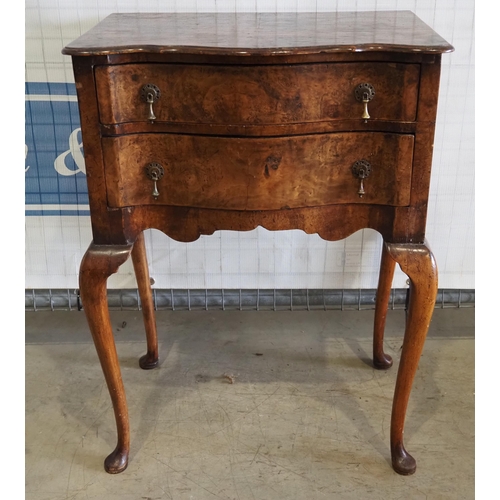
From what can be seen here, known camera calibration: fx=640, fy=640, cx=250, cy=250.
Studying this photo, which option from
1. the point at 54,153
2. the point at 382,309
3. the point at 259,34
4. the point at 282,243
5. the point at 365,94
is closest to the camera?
the point at 365,94

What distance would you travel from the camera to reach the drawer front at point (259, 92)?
1.35m

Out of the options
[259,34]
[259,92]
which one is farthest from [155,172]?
[259,34]

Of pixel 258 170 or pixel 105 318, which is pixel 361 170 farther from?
pixel 105 318

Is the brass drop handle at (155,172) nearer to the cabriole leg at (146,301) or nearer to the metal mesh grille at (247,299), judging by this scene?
the cabriole leg at (146,301)

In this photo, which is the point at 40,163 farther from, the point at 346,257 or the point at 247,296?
the point at 346,257

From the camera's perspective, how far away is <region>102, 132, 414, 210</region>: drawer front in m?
1.41

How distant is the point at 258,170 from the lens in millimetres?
1420

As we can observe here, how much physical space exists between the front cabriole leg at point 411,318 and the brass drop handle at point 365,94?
0.33m

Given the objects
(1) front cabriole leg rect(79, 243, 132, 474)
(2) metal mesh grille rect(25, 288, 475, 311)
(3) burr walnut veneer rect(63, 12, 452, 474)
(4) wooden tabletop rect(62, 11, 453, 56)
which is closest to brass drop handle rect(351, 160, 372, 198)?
(3) burr walnut veneer rect(63, 12, 452, 474)

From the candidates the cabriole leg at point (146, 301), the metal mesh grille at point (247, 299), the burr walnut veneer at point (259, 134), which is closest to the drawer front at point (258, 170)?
the burr walnut veneer at point (259, 134)

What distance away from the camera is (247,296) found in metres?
2.32

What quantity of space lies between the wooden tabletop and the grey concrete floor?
1032 mm

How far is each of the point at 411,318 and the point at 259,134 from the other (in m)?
0.57

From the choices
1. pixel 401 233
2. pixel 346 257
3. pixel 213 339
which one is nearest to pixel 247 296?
pixel 213 339
